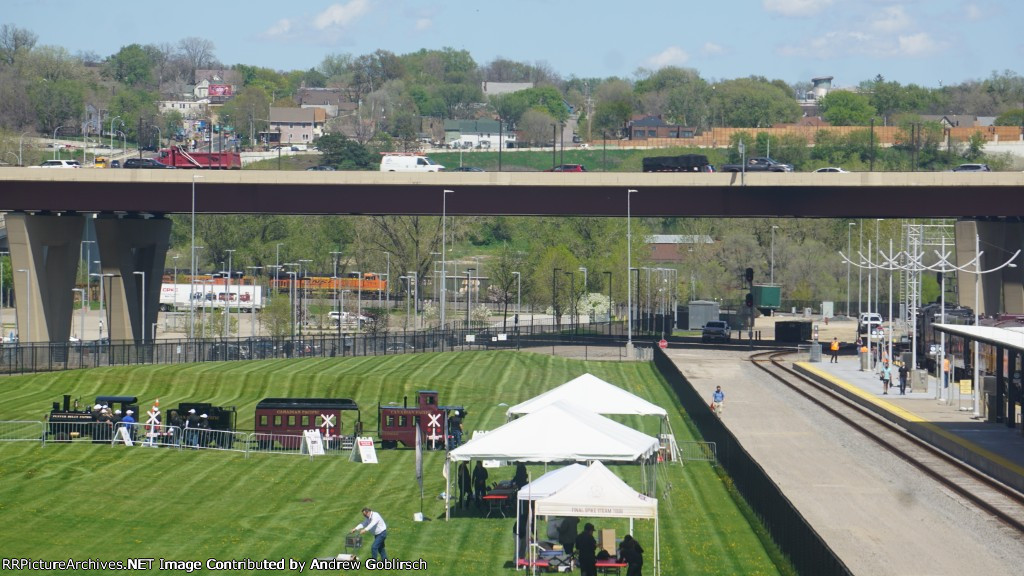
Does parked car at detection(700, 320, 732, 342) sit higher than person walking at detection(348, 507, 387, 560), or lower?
higher

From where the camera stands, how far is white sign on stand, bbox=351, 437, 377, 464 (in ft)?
127

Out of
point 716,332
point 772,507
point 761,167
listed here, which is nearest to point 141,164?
point 716,332

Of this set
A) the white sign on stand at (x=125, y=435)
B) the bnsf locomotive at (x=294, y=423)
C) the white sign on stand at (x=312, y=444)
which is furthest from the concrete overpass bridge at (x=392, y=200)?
the white sign on stand at (x=312, y=444)

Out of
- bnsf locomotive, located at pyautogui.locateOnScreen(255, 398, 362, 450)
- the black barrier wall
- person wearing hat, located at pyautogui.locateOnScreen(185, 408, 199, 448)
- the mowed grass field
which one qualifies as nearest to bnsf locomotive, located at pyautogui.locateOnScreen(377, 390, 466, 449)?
the mowed grass field

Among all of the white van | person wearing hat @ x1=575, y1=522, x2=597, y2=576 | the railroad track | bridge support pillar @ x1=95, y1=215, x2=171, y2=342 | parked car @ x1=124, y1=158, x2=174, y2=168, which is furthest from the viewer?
the white van

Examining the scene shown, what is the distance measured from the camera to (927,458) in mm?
41156

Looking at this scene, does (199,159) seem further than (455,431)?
Yes

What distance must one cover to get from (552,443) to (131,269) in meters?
60.9

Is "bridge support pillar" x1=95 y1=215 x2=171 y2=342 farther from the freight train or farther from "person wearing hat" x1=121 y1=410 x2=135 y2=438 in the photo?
the freight train

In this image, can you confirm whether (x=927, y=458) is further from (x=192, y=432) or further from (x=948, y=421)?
(x=192, y=432)

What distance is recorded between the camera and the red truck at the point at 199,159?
306ft

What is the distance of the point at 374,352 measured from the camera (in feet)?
245

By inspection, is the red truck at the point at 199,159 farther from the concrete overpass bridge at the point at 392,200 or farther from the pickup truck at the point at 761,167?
the pickup truck at the point at 761,167

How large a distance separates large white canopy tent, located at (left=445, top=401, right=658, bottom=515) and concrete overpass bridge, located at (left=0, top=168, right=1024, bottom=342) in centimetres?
5093
